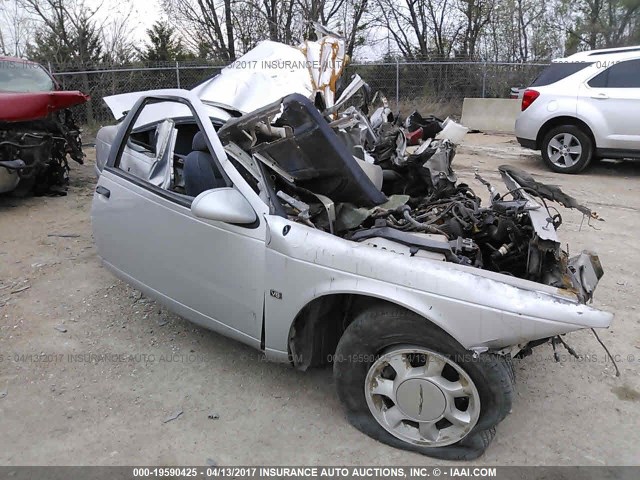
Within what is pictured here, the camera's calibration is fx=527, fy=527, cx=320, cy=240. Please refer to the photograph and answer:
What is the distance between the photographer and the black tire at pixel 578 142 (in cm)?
815

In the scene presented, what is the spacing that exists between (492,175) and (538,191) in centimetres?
545

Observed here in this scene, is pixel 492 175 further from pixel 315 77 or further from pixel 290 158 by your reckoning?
pixel 290 158

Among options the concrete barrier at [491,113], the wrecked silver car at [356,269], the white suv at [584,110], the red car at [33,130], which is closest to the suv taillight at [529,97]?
the white suv at [584,110]

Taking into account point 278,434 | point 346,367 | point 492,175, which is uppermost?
point 492,175

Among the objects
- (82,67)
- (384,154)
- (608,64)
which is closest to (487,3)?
(608,64)

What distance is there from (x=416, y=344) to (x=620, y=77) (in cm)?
732

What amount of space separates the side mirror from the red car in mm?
4601

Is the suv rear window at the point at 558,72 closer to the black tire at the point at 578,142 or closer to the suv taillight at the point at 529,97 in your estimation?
the suv taillight at the point at 529,97

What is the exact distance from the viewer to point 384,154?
389 cm

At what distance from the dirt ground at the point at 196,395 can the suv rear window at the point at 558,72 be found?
185 inches

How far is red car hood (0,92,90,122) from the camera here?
20.2ft

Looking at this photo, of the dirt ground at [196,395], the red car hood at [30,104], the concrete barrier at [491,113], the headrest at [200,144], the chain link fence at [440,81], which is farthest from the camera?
the chain link fence at [440,81]

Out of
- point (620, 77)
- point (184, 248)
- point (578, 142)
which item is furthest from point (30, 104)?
point (620, 77)

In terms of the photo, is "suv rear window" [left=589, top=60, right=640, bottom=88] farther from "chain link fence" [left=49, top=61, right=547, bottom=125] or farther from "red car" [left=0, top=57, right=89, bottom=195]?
"red car" [left=0, top=57, right=89, bottom=195]
